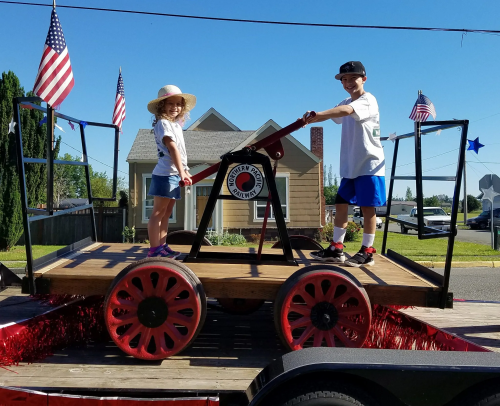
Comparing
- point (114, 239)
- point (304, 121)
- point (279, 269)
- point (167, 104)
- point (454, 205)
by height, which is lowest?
point (114, 239)

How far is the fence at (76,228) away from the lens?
1931cm

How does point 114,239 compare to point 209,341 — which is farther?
point 114,239

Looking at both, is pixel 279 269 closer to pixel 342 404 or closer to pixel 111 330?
pixel 111 330

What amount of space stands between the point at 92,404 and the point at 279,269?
146 cm

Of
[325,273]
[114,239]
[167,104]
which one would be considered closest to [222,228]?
[114,239]

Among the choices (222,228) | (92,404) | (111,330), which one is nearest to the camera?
(92,404)

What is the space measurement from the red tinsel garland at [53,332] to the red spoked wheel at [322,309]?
48.0 inches

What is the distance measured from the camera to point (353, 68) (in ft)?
11.5

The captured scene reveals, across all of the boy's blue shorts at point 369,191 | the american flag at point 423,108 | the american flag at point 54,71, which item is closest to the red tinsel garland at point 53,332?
the american flag at point 54,71

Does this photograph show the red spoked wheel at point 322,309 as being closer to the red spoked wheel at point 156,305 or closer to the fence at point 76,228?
the red spoked wheel at point 156,305

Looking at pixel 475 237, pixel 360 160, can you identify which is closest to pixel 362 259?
pixel 360 160

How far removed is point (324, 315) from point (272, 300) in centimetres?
33

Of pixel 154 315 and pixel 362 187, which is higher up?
pixel 362 187

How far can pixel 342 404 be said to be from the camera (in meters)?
1.71
